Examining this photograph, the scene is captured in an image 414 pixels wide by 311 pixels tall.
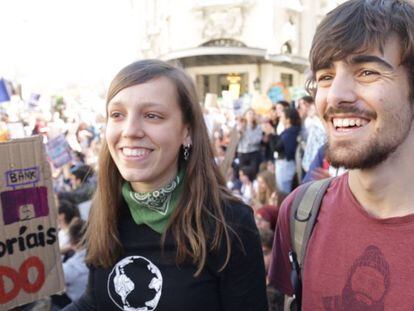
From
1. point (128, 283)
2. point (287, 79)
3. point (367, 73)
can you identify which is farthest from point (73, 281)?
point (287, 79)

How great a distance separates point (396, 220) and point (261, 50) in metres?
23.1

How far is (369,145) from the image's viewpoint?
1.30 metres

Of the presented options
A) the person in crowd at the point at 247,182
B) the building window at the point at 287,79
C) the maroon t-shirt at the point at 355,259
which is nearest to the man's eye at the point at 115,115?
the maroon t-shirt at the point at 355,259

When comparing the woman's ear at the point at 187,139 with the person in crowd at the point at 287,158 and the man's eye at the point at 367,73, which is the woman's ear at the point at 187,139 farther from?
the person in crowd at the point at 287,158

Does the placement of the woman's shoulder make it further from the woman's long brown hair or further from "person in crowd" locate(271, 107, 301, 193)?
"person in crowd" locate(271, 107, 301, 193)

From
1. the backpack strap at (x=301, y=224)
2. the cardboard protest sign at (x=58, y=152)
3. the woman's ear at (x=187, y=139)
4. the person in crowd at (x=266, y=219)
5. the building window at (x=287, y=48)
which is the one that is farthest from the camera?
the building window at (x=287, y=48)

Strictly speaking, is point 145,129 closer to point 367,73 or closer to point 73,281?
point 367,73

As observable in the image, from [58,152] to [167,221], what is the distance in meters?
4.57

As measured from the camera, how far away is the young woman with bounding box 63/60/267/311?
162cm

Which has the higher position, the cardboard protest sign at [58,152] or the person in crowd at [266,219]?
the cardboard protest sign at [58,152]

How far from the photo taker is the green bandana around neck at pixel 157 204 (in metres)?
1.70

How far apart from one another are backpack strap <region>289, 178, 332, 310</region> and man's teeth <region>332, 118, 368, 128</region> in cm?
31

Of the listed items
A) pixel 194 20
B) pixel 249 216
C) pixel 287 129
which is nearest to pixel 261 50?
pixel 194 20

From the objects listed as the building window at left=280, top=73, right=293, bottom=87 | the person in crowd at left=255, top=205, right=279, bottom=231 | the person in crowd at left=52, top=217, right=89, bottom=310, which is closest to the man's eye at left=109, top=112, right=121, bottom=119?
the person in crowd at left=52, top=217, right=89, bottom=310
